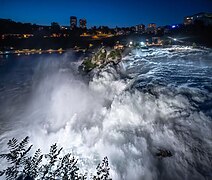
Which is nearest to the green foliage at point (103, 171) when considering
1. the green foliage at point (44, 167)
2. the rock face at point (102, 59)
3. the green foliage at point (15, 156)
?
the green foliage at point (44, 167)

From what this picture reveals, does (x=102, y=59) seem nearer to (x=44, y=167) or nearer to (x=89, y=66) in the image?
(x=89, y=66)

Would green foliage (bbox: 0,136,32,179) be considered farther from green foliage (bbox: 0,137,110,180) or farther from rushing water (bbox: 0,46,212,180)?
rushing water (bbox: 0,46,212,180)

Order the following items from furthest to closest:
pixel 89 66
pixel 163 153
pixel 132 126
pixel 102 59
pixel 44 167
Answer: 1. pixel 89 66
2. pixel 102 59
3. pixel 132 126
4. pixel 44 167
5. pixel 163 153

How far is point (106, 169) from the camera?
28.8ft

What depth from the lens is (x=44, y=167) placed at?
887 cm

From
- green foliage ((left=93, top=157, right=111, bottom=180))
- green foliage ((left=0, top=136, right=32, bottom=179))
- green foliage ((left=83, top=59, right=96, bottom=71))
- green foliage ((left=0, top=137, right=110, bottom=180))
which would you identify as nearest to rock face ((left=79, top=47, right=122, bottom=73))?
green foliage ((left=83, top=59, right=96, bottom=71))

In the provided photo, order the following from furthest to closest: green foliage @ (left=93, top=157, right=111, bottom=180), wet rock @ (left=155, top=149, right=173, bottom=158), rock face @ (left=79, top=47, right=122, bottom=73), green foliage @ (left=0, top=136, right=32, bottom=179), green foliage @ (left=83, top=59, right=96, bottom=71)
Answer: green foliage @ (left=83, top=59, right=96, bottom=71)
rock face @ (left=79, top=47, right=122, bottom=73)
green foliage @ (left=0, top=136, right=32, bottom=179)
wet rock @ (left=155, top=149, right=173, bottom=158)
green foliage @ (left=93, top=157, right=111, bottom=180)

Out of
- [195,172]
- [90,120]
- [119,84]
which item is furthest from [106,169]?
[119,84]

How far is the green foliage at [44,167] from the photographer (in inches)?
326

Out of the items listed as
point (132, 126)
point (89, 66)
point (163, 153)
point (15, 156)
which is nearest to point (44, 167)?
point (15, 156)

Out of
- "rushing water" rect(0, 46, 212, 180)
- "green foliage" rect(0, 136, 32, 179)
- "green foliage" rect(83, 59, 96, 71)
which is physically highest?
"green foliage" rect(83, 59, 96, 71)

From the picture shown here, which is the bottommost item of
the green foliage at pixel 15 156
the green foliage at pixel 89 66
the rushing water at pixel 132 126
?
the green foliage at pixel 15 156

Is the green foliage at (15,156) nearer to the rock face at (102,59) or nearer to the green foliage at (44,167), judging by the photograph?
the green foliage at (44,167)

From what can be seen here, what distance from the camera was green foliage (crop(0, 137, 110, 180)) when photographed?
27.2ft
